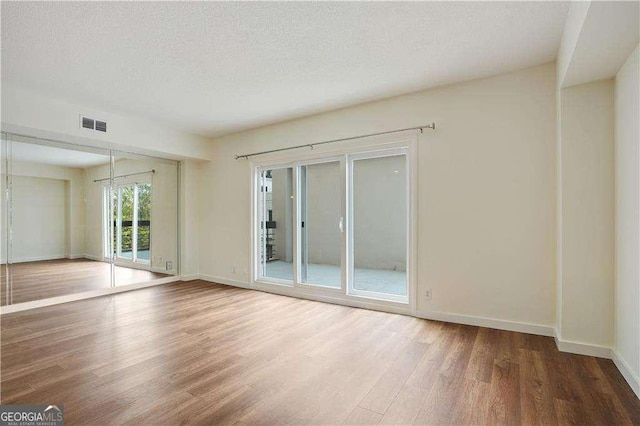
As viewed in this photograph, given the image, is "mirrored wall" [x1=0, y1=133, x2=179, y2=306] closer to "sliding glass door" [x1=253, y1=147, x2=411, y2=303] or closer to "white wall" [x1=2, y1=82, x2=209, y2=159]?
"white wall" [x1=2, y1=82, x2=209, y2=159]

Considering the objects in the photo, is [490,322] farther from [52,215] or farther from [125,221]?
[52,215]

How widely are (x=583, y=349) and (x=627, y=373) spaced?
418 mm

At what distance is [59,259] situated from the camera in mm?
4719

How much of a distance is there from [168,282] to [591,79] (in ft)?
20.5

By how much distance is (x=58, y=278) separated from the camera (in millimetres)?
4578

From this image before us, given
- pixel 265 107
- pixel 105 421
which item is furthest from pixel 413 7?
pixel 105 421

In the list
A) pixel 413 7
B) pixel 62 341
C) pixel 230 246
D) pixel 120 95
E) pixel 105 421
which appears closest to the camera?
pixel 105 421

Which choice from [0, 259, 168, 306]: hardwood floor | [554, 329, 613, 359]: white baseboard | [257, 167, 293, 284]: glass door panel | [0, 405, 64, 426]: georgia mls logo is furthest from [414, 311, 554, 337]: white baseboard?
[0, 259, 168, 306]: hardwood floor

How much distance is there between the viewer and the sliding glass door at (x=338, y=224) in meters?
4.11

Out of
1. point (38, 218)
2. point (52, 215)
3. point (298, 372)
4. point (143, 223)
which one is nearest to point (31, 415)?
point (298, 372)

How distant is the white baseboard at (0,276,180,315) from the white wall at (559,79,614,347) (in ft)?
18.5

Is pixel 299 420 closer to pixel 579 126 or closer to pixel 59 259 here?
pixel 579 126

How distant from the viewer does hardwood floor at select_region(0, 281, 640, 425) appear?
1874 millimetres

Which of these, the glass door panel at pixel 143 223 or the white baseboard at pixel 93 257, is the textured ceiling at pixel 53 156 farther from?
the white baseboard at pixel 93 257
